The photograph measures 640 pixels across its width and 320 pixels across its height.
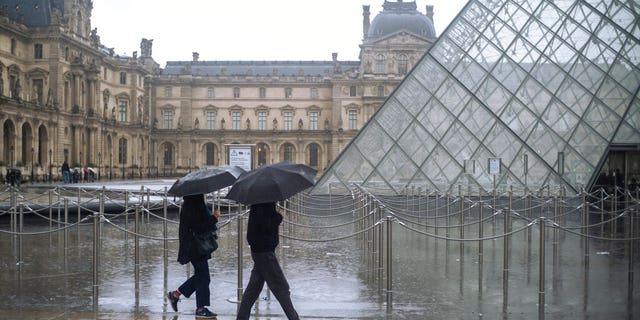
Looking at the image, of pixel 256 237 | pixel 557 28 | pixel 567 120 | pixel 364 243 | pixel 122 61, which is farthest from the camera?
pixel 122 61

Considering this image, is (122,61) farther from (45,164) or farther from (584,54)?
(584,54)

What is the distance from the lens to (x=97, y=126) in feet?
156

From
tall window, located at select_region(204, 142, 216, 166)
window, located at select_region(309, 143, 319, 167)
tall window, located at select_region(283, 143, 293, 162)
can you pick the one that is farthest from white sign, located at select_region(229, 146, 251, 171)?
tall window, located at select_region(204, 142, 216, 166)

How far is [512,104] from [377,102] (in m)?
42.9

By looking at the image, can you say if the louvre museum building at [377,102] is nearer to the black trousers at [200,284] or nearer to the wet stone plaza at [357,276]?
the wet stone plaza at [357,276]

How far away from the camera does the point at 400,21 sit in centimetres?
6050

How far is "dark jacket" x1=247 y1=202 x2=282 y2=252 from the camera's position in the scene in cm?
564

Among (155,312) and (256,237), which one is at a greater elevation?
(256,237)

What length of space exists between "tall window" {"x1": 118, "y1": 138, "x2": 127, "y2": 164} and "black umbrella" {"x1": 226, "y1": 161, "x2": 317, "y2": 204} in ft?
165

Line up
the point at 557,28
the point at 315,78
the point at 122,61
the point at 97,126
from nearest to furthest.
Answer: the point at 557,28 < the point at 97,126 < the point at 122,61 < the point at 315,78

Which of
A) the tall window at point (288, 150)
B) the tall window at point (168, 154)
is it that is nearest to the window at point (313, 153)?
the tall window at point (288, 150)

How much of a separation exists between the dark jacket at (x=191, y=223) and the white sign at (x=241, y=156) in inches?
262

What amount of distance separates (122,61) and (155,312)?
52.0 metres

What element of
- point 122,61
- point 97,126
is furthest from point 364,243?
point 122,61
